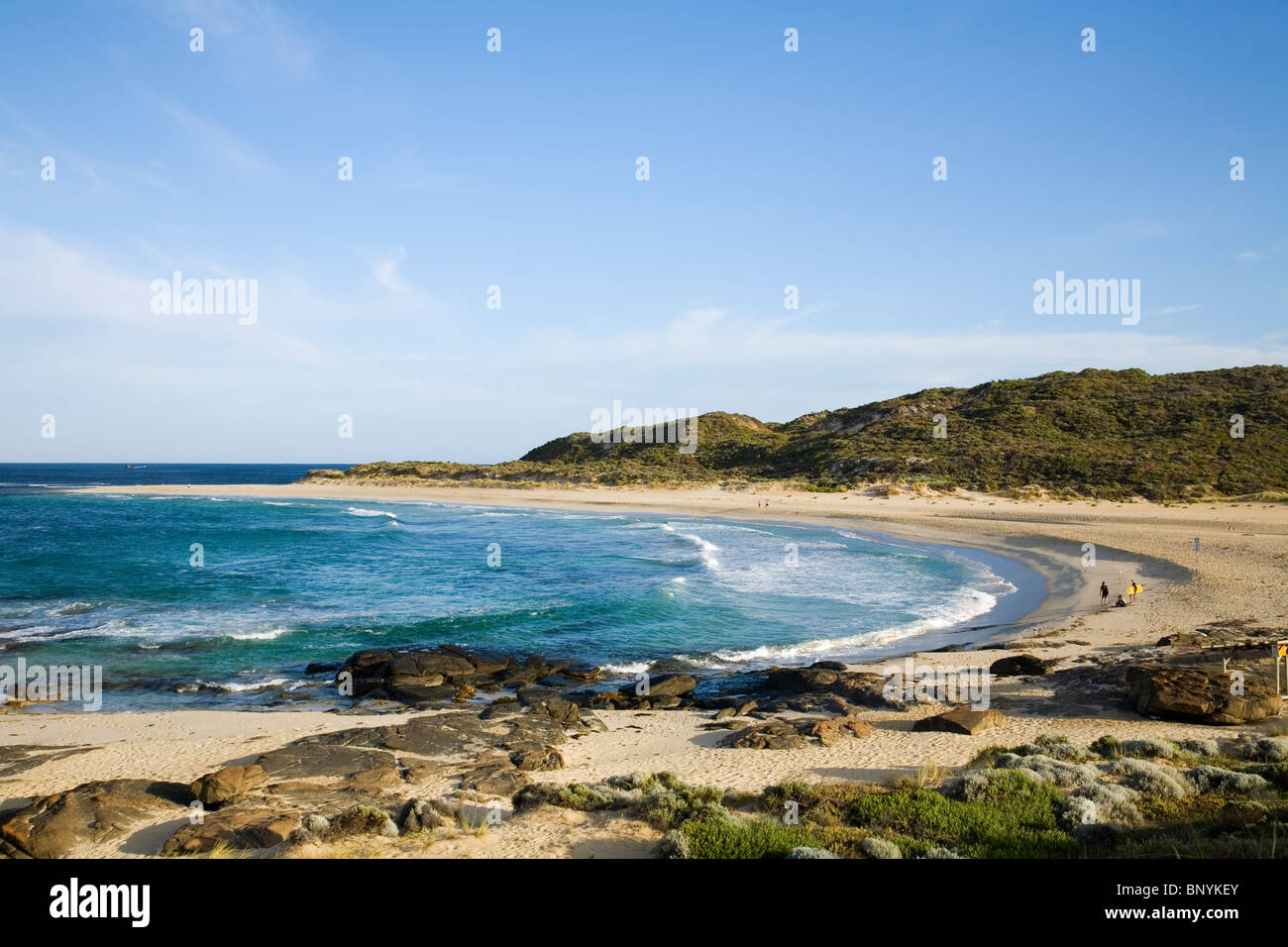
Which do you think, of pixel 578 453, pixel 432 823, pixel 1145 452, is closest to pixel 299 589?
pixel 432 823

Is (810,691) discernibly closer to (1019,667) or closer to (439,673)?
(1019,667)

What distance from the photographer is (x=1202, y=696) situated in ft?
42.1

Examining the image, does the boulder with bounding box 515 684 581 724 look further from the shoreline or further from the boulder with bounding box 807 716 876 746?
the shoreline

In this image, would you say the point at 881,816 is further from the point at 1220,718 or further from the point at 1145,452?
the point at 1145,452

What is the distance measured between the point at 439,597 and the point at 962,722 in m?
20.8

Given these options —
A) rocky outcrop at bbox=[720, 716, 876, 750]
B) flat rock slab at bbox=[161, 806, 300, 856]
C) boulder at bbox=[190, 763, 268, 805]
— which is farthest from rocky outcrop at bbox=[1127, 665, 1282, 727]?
boulder at bbox=[190, 763, 268, 805]

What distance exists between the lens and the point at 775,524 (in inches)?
2104

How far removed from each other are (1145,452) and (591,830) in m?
64.4

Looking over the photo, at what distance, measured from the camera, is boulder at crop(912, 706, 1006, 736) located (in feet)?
42.8

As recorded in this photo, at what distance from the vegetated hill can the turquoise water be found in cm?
2390

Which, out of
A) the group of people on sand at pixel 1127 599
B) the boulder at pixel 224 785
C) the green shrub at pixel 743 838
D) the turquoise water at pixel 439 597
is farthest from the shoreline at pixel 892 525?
the boulder at pixel 224 785
